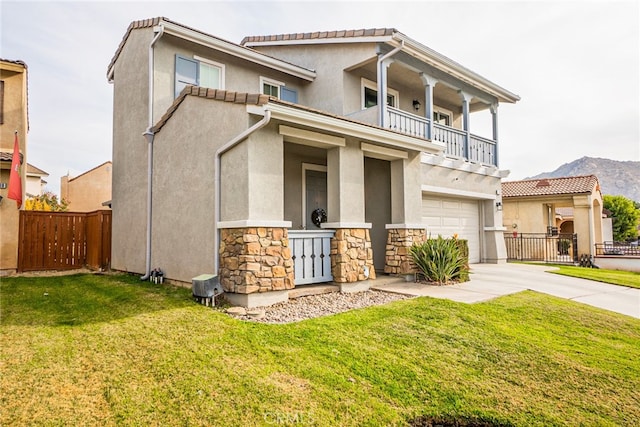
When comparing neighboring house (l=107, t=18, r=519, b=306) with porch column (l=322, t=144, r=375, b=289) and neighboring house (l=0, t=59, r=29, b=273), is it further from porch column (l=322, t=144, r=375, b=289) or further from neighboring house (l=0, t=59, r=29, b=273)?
neighboring house (l=0, t=59, r=29, b=273)

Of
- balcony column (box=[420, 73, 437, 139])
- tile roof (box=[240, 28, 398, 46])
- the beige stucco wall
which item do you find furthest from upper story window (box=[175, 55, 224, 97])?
the beige stucco wall

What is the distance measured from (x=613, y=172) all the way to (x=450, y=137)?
208m

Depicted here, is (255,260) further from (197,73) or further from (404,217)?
(197,73)

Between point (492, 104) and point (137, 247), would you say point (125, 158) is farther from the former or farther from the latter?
point (492, 104)

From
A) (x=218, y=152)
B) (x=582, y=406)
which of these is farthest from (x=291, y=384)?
(x=218, y=152)

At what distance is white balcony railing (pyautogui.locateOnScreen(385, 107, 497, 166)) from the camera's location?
36.9ft

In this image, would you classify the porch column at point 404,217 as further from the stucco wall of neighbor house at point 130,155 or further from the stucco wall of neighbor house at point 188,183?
the stucco wall of neighbor house at point 130,155

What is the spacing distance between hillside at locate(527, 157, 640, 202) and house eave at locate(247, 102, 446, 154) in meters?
177

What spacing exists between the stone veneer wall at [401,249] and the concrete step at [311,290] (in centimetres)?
219

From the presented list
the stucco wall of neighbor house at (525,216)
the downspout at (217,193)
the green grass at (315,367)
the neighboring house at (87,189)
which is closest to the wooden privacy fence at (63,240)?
the green grass at (315,367)

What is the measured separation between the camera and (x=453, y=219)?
42.7 ft

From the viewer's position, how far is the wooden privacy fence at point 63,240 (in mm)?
10484

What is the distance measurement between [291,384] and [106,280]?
24.0ft

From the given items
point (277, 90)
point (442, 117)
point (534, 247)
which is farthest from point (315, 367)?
point (534, 247)
